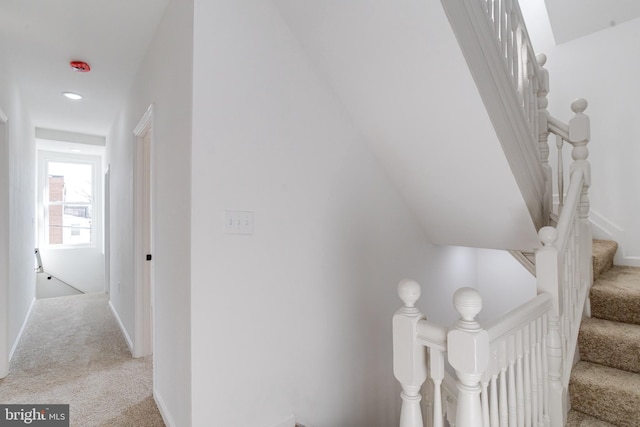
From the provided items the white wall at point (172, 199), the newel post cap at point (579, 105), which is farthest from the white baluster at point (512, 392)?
the newel post cap at point (579, 105)

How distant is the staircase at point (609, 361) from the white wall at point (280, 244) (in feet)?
3.65

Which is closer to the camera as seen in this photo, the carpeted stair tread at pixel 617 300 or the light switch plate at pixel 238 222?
the light switch plate at pixel 238 222

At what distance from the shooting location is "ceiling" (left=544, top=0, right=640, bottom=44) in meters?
2.58

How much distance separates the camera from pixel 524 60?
193 centimetres

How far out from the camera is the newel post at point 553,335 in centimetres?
148

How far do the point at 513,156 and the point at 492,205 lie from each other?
43 cm

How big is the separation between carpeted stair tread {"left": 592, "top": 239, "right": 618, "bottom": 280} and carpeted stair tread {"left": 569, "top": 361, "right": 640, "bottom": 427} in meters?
0.77

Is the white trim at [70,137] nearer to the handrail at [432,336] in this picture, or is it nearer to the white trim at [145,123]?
the white trim at [145,123]

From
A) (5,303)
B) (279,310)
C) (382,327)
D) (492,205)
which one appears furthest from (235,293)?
(5,303)

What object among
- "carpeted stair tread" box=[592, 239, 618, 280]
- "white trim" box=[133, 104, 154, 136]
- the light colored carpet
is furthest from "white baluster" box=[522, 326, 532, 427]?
"white trim" box=[133, 104, 154, 136]

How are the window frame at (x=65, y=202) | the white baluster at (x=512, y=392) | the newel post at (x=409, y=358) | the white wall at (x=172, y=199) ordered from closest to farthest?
1. the newel post at (x=409, y=358)
2. the white baluster at (x=512, y=392)
3. the white wall at (x=172, y=199)
4. the window frame at (x=65, y=202)

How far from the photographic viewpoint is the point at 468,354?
0.95 m

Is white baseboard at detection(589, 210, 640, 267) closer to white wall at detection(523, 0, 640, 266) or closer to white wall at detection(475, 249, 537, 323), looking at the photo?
white wall at detection(523, 0, 640, 266)

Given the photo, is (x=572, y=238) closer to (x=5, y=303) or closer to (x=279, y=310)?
(x=279, y=310)
